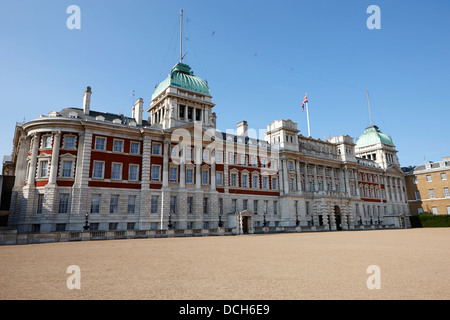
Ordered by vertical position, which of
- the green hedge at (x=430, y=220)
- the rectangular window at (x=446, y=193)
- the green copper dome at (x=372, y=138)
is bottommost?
the green hedge at (x=430, y=220)

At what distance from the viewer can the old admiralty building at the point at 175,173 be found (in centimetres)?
3422

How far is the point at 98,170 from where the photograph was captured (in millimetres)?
36062

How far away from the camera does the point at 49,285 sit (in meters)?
8.66

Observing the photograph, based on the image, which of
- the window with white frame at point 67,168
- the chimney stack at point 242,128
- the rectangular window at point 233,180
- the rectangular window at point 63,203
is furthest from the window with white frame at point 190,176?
the chimney stack at point 242,128

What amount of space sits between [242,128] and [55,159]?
3305 cm

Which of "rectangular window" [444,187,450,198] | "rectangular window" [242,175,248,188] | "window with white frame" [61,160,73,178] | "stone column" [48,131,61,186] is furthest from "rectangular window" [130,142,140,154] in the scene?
"rectangular window" [444,187,450,198]

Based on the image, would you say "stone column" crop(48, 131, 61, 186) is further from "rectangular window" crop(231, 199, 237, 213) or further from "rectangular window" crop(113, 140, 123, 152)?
"rectangular window" crop(231, 199, 237, 213)

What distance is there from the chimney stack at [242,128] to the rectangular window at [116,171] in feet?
84.1

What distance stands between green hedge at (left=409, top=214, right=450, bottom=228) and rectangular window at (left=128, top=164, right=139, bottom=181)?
64185 millimetres

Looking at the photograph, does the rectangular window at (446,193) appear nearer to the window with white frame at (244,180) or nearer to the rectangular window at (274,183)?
the rectangular window at (274,183)

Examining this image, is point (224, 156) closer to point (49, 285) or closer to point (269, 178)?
point (269, 178)

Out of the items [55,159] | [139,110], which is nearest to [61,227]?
[55,159]

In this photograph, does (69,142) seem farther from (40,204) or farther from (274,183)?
(274,183)

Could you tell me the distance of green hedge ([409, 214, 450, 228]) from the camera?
6069 cm
